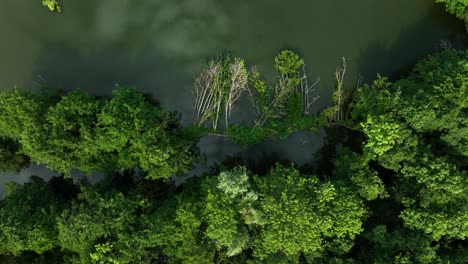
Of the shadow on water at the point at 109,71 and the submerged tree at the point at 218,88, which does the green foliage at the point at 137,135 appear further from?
the shadow on water at the point at 109,71

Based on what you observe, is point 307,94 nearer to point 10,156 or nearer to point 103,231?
point 103,231

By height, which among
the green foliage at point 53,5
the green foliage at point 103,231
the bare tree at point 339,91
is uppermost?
the green foliage at point 53,5

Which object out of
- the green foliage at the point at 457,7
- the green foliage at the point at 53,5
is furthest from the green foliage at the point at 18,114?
the green foliage at the point at 457,7

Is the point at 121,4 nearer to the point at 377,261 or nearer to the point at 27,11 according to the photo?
the point at 27,11

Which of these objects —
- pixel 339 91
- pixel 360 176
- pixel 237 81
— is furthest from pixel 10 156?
pixel 339 91

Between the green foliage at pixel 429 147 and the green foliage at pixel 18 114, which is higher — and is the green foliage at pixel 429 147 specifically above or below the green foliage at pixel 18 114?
below

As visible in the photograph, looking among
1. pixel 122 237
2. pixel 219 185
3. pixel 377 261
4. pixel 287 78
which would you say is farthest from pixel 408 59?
pixel 122 237

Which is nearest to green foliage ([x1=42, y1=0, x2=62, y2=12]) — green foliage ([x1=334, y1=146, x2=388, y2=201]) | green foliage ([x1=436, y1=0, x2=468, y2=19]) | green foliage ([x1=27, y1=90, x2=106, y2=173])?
green foliage ([x1=27, y1=90, x2=106, y2=173])
